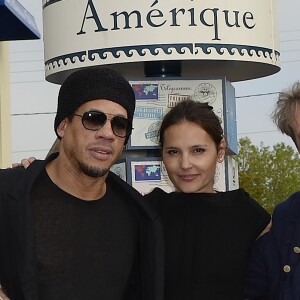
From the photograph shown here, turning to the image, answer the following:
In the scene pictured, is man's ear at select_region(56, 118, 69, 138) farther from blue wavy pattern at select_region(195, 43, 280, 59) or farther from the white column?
the white column

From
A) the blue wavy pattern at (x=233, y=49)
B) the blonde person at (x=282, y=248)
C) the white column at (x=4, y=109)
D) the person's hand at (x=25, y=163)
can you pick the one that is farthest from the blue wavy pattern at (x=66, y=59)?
the blonde person at (x=282, y=248)

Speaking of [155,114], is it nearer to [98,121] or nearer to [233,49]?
[233,49]

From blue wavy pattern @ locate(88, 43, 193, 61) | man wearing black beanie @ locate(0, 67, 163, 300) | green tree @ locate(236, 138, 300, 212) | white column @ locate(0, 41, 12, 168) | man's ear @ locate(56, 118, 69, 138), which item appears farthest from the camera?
green tree @ locate(236, 138, 300, 212)

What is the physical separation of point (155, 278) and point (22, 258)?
0.60 metres

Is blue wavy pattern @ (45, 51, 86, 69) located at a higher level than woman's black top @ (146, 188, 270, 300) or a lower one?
higher

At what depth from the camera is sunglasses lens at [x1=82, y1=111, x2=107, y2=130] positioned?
3.11 meters

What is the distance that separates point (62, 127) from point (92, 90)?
0.72ft

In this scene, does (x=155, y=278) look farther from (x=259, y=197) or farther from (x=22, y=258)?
(x=259, y=197)

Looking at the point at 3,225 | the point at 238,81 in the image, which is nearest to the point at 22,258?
the point at 3,225

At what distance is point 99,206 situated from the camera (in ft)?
10.4

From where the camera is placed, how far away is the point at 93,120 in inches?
123

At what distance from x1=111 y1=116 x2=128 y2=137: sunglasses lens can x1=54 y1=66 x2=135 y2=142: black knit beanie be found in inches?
2.6

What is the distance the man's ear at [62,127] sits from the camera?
10.6 feet

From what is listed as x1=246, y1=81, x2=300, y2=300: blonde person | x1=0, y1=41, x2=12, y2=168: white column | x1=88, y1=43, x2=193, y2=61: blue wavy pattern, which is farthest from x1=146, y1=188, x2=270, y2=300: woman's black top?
x1=0, y1=41, x2=12, y2=168: white column
